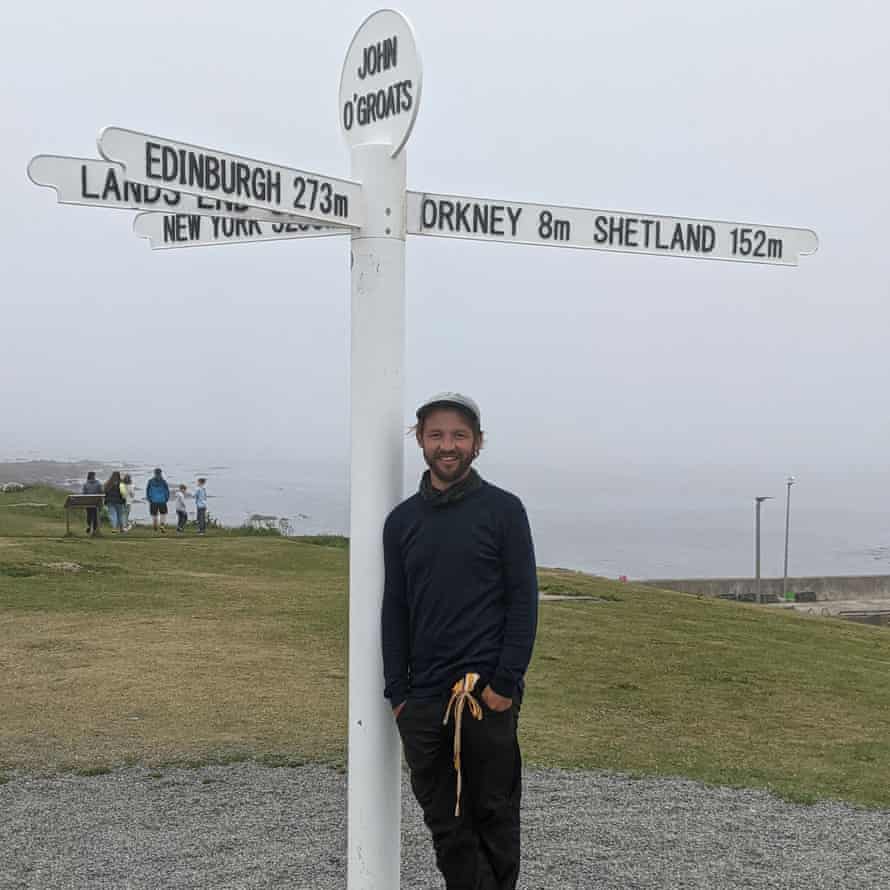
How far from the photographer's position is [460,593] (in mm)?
3811

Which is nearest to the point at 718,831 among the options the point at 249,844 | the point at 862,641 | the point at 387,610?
the point at 249,844

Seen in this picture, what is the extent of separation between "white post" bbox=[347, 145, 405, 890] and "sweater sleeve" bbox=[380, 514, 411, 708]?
0.32 feet

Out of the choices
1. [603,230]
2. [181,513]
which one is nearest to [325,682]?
[603,230]

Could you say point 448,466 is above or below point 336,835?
above

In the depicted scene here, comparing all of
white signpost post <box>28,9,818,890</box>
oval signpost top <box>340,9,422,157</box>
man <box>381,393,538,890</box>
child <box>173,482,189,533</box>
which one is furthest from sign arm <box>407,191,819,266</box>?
child <box>173,482,189,533</box>

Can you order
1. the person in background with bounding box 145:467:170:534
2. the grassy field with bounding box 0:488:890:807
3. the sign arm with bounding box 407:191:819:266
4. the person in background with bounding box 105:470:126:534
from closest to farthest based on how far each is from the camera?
the sign arm with bounding box 407:191:819:266, the grassy field with bounding box 0:488:890:807, the person in background with bounding box 105:470:126:534, the person in background with bounding box 145:467:170:534

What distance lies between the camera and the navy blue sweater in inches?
150

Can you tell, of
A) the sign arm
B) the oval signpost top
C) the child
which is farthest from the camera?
the child

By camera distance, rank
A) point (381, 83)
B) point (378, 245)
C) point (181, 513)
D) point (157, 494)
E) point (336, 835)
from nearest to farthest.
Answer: point (378, 245), point (381, 83), point (336, 835), point (157, 494), point (181, 513)

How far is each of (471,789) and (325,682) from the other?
17.7ft

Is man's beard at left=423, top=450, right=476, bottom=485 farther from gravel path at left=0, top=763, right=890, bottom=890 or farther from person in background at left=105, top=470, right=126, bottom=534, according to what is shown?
person in background at left=105, top=470, right=126, bottom=534

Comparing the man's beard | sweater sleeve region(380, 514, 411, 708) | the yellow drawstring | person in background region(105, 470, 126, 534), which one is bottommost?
person in background region(105, 470, 126, 534)

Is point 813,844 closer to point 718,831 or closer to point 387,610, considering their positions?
point 718,831

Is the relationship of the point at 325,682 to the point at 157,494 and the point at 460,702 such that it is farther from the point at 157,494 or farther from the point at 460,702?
the point at 157,494
